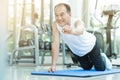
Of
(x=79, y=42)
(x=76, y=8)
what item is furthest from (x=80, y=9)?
(x=79, y=42)

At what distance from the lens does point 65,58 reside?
18.2ft

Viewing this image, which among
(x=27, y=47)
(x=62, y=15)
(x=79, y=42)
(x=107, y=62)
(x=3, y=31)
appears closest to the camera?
(x=3, y=31)

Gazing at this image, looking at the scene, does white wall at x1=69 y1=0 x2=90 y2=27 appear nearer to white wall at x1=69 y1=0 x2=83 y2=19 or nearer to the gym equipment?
white wall at x1=69 y1=0 x2=83 y2=19

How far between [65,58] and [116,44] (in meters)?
1.16

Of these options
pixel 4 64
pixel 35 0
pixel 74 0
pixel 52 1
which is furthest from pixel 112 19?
pixel 4 64

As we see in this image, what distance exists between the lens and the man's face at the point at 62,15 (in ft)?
9.40

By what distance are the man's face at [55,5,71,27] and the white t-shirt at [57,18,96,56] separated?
8cm

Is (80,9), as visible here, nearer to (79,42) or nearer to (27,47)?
(27,47)

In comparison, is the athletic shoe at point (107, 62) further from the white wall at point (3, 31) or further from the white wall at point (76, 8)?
the white wall at point (3, 31)

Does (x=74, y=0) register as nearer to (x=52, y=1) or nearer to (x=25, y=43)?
(x=52, y=1)

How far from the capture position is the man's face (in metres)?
2.87

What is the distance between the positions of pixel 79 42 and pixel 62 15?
362 millimetres

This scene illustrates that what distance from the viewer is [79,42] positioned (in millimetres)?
3025

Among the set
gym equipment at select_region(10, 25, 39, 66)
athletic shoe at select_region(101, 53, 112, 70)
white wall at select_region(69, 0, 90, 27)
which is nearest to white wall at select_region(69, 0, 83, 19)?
white wall at select_region(69, 0, 90, 27)
